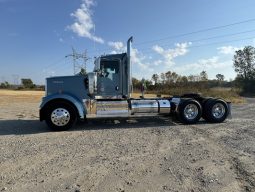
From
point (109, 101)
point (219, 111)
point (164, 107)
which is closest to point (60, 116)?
point (109, 101)

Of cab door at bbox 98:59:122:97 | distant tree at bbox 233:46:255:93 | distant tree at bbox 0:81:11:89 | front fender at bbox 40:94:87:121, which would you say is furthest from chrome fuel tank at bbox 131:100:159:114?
distant tree at bbox 0:81:11:89

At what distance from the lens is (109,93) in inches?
491

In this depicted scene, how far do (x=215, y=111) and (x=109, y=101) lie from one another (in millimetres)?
4727

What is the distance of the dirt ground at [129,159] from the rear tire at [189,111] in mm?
1442

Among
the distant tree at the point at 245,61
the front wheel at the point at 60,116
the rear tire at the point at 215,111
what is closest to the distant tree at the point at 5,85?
the distant tree at the point at 245,61

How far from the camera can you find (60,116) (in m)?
11.3

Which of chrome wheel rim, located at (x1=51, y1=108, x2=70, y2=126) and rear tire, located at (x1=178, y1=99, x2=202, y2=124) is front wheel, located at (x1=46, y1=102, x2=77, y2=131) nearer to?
chrome wheel rim, located at (x1=51, y1=108, x2=70, y2=126)

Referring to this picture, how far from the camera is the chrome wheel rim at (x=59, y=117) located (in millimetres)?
11289

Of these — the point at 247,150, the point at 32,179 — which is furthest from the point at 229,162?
the point at 32,179

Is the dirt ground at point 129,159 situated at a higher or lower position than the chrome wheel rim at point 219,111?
lower

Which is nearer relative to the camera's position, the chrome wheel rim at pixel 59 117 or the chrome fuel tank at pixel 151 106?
the chrome wheel rim at pixel 59 117

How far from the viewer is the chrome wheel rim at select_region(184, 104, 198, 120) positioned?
1298 cm

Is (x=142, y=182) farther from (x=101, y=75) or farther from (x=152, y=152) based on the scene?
(x=101, y=75)

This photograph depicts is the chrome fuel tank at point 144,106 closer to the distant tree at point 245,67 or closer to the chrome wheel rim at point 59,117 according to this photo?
the chrome wheel rim at point 59,117
